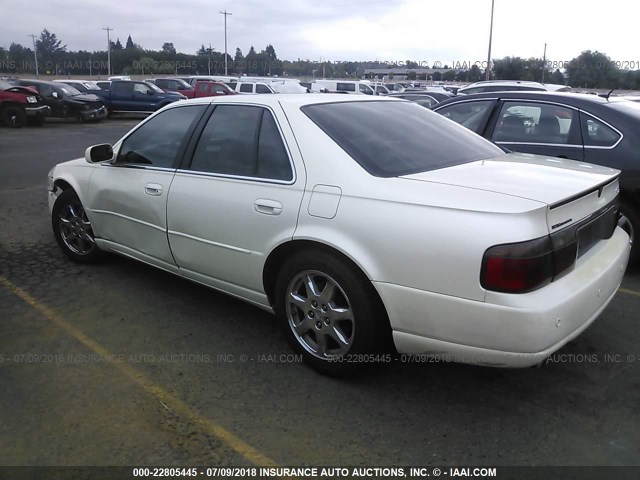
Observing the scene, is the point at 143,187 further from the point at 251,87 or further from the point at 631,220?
the point at 251,87

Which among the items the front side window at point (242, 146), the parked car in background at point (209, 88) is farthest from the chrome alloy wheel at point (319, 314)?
the parked car in background at point (209, 88)

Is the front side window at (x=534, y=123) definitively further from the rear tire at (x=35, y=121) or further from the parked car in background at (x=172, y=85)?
the parked car in background at (x=172, y=85)

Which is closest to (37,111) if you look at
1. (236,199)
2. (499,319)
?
(236,199)

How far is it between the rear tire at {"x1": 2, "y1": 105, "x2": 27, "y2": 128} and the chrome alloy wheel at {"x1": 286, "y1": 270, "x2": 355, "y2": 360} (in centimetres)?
1901

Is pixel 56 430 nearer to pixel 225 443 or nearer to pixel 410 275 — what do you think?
pixel 225 443

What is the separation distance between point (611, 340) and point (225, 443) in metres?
2.58

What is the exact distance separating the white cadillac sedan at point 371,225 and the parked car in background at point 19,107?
56.3 ft

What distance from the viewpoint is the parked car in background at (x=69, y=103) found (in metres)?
21.0

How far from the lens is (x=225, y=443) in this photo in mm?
2697

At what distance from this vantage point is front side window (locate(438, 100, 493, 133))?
5668 millimetres

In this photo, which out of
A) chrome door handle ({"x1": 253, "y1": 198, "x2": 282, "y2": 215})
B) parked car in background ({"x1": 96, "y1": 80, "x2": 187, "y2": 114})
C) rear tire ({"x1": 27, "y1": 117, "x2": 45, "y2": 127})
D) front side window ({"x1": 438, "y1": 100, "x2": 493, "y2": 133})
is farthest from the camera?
parked car in background ({"x1": 96, "y1": 80, "x2": 187, "y2": 114})

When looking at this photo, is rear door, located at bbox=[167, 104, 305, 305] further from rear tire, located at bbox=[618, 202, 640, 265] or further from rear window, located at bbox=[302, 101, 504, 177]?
rear tire, located at bbox=[618, 202, 640, 265]

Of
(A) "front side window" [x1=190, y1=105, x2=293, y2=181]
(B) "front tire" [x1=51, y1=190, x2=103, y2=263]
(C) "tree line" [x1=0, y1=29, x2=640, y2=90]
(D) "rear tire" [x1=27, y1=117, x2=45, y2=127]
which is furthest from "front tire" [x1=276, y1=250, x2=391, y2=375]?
(C) "tree line" [x1=0, y1=29, x2=640, y2=90]

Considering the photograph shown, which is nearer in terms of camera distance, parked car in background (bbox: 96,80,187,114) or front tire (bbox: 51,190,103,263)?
front tire (bbox: 51,190,103,263)
